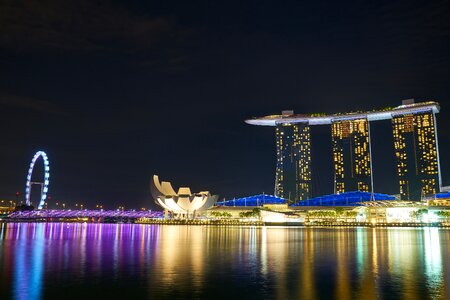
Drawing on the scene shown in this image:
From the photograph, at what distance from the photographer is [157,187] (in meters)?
129

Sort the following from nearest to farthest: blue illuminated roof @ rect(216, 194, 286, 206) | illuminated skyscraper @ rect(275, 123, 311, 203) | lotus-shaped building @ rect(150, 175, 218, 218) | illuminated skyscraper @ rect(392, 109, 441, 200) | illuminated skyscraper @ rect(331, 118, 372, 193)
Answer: lotus-shaped building @ rect(150, 175, 218, 218) < illuminated skyscraper @ rect(392, 109, 441, 200) < blue illuminated roof @ rect(216, 194, 286, 206) < illuminated skyscraper @ rect(331, 118, 372, 193) < illuminated skyscraper @ rect(275, 123, 311, 203)

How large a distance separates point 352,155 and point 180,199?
2773 inches

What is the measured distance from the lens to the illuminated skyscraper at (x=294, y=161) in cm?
16938

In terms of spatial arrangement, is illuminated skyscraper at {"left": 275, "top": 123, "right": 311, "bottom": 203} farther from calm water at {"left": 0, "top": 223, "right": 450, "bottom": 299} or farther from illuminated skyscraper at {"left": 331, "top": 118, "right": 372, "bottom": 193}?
calm water at {"left": 0, "top": 223, "right": 450, "bottom": 299}

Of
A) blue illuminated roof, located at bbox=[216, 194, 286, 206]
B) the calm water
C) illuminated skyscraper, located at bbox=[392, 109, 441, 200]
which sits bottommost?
the calm water

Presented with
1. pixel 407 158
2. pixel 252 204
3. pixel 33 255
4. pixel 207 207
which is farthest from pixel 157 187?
pixel 33 255

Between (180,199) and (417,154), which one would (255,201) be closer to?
(180,199)

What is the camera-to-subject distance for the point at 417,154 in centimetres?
14162

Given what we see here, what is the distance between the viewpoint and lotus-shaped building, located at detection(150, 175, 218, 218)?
422 feet

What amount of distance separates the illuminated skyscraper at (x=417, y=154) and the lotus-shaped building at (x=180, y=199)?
2604 inches

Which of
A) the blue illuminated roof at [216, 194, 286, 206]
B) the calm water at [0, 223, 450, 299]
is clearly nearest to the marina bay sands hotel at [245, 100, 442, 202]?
the blue illuminated roof at [216, 194, 286, 206]

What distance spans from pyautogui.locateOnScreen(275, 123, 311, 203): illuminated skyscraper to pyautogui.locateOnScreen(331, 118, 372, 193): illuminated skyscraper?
36.3 ft

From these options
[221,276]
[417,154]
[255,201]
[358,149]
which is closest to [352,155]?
[358,149]

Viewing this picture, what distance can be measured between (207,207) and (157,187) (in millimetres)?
16391
